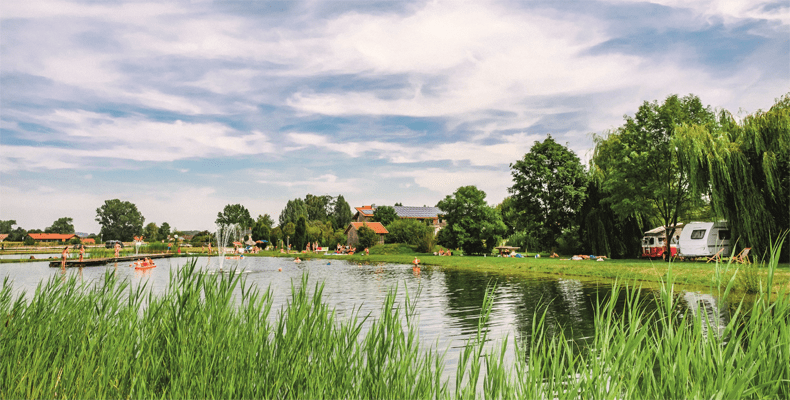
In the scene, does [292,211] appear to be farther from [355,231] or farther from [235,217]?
[355,231]

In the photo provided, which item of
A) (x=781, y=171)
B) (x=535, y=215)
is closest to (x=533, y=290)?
(x=781, y=171)

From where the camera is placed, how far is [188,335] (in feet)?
15.3

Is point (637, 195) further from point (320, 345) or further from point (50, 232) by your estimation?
point (50, 232)

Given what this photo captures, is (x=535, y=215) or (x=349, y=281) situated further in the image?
(x=535, y=215)

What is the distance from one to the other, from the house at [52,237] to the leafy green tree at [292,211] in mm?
36953

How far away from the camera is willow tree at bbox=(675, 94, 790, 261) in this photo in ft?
74.3

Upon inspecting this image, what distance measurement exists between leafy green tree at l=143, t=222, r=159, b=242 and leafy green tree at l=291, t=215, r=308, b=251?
25.5m

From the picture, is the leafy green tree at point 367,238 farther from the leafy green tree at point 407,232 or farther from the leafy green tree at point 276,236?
the leafy green tree at point 276,236

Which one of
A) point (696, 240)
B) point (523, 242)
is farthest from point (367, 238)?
point (696, 240)

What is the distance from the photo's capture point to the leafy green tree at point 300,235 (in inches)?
2942

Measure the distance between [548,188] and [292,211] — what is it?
68.1m

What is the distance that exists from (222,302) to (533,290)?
18.4 meters

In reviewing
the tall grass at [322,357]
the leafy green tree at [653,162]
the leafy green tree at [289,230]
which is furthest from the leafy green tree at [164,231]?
the tall grass at [322,357]

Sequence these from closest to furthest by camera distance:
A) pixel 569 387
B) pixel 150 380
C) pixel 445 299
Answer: pixel 569 387 < pixel 150 380 < pixel 445 299
